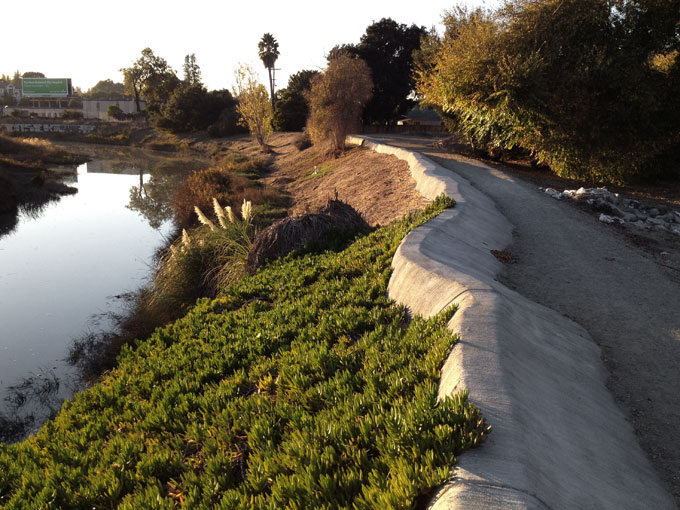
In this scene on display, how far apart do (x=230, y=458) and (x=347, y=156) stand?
2356 centimetres

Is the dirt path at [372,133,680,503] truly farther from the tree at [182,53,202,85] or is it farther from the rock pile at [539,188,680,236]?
the tree at [182,53,202,85]

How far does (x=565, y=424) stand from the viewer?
366 cm

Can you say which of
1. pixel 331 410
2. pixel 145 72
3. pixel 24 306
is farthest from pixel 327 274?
pixel 145 72

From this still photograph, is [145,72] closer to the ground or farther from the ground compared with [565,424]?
farther from the ground

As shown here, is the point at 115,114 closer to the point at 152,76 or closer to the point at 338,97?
the point at 152,76

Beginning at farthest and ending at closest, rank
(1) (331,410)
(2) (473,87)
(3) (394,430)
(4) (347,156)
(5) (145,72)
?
(5) (145,72), (4) (347,156), (2) (473,87), (1) (331,410), (3) (394,430)

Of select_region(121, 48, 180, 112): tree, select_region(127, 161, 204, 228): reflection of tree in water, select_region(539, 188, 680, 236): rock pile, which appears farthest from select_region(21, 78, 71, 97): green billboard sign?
select_region(539, 188, 680, 236): rock pile

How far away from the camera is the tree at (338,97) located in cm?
2773

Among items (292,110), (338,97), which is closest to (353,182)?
(338,97)

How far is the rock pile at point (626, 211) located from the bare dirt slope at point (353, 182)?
14.9 ft

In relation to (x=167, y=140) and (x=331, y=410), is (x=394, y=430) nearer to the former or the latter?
(x=331, y=410)

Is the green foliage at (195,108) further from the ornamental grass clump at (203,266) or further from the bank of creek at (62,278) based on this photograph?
the ornamental grass clump at (203,266)

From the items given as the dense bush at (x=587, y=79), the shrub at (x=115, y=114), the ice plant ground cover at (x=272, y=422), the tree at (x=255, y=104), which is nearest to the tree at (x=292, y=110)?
the tree at (x=255, y=104)

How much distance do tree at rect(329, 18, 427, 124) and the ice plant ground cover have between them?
39509 mm
